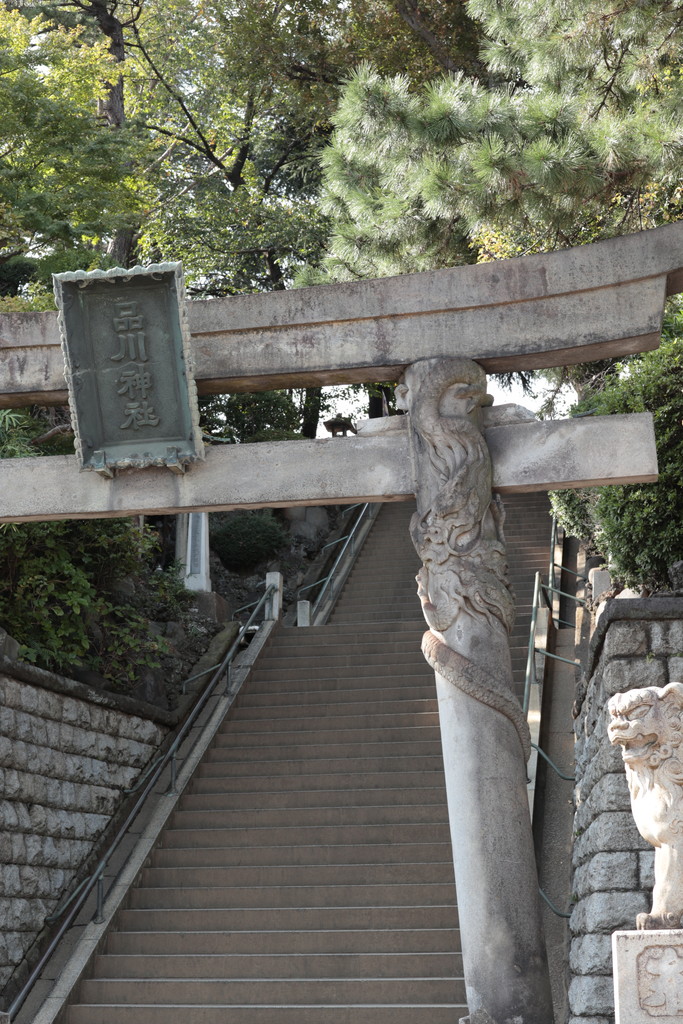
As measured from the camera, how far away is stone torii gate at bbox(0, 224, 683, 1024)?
5.50 meters

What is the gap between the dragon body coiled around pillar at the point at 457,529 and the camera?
5594 mm

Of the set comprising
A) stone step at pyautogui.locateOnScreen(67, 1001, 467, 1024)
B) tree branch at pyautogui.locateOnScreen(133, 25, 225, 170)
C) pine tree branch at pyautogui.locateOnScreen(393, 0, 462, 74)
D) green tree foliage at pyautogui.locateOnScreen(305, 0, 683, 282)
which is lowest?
stone step at pyautogui.locateOnScreen(67, 1001, 467, 1024)

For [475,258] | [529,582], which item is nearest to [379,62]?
[475,258]

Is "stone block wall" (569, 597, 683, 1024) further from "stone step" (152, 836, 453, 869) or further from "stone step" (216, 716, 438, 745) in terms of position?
"stone step" (216, 716, 438, 745)

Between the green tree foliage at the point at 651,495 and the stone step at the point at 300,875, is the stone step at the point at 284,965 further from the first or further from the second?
the green tree foliage at the point at 651,495

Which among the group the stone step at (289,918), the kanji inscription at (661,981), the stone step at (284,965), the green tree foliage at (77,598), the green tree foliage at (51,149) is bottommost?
the stone step at (284,965)

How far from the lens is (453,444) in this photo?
19.2ft

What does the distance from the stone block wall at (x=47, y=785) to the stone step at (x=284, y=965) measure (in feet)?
2.35

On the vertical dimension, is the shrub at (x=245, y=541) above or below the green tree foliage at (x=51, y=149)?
Result: below

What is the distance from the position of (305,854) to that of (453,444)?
4453 millimetres

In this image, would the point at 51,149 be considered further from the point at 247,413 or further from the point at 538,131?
the point at 247,413

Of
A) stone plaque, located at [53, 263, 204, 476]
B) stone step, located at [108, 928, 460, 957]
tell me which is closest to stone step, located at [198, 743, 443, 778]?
stone step, located at [108, 928, 460, 957]

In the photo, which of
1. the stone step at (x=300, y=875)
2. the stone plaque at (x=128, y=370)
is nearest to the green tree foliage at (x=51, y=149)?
the stone plaque at (x=128, y=370)

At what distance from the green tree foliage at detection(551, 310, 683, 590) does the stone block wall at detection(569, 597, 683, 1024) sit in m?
1.76
